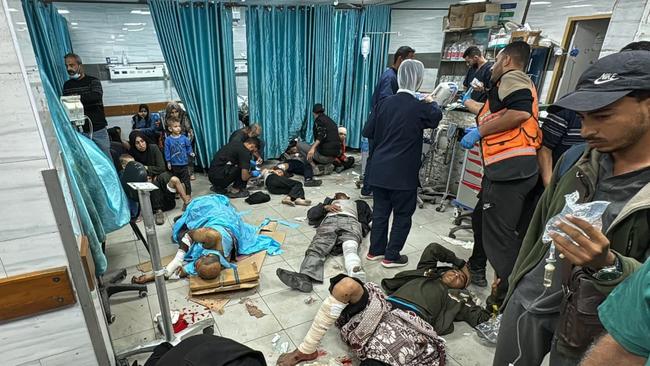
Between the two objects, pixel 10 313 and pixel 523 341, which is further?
pixel 523 341

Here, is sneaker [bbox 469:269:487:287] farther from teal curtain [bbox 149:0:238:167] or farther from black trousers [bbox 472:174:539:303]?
teal curtain [bbox 149:0:238:167]

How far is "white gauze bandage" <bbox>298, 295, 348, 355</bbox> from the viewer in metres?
1.81

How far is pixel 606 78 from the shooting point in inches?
36.4

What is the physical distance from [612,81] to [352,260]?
2.13 metres

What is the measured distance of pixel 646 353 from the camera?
1.97ft

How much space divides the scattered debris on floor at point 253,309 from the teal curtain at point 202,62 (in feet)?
10.4

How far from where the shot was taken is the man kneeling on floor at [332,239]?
103 inches

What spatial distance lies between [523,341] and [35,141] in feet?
5.96

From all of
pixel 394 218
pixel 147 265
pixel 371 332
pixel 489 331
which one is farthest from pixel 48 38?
pixel 489 331

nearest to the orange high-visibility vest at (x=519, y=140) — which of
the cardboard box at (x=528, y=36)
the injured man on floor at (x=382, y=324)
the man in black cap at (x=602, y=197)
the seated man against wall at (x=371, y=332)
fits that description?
the man in black cap at (x=602, y=197)

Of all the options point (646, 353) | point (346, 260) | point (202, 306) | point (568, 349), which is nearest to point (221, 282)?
point (202, 306)

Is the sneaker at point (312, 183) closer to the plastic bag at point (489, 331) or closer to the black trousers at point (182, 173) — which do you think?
the black trousers at point (182, 173)

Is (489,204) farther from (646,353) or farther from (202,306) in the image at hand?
(202,306)

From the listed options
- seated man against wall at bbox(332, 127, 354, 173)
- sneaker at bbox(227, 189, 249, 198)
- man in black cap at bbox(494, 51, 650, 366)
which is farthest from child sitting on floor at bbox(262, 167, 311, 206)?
man in black cap at bbox(494, 51, 650, 366)
